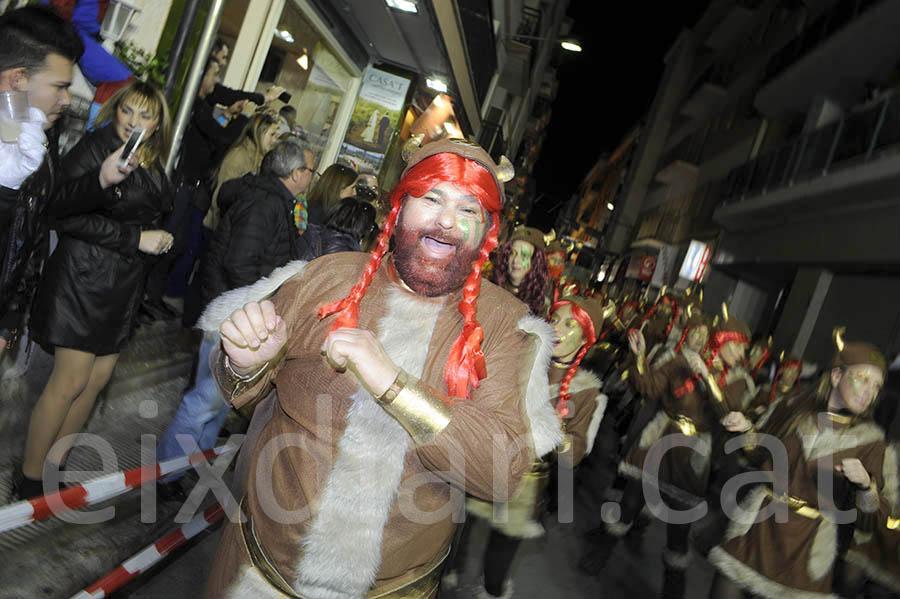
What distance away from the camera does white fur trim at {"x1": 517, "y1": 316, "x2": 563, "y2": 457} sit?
5.72ft

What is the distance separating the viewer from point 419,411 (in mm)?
1535

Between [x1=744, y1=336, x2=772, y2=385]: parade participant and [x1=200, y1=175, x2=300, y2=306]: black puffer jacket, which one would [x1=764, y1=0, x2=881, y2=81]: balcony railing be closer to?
[x1=744, y1=336, x2=772, y2=385]: parade participant

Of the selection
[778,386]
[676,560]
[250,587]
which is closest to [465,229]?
[250,587]

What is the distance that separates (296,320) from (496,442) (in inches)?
26.1

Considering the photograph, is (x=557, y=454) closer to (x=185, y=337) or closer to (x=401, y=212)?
(x=401, y=212)

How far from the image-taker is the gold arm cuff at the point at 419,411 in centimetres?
153

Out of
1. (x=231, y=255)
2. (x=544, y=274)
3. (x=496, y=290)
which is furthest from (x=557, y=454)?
(x=496, y=290)

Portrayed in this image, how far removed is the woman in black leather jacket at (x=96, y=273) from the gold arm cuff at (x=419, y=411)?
2.09 m

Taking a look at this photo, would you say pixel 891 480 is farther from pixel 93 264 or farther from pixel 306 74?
pixel 306 74

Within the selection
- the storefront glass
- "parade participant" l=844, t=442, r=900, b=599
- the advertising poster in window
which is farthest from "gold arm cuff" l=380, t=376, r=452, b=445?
the advertising poster in window

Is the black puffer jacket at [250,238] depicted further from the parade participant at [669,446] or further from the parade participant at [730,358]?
the parade participant at [730,358]

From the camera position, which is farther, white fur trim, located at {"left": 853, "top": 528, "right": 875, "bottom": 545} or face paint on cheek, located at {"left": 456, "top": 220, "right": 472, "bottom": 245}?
white fur trim, located at {"left": 853, "top": 528, "right": 875, "bottom": 545}

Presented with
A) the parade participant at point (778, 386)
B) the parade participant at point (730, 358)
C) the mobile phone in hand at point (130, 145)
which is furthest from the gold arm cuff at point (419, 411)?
the parade participant at point (778, 386)

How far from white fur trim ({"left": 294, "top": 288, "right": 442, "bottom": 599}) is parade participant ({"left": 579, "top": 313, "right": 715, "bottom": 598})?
3954mm
